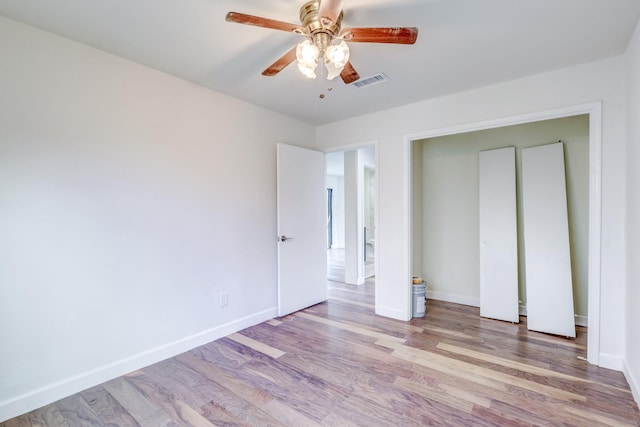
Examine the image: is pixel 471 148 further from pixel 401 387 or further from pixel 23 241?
pixel 23 241

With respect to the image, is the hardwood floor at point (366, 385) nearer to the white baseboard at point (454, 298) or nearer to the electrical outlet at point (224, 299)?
the electrical outlet at point (224, 299)

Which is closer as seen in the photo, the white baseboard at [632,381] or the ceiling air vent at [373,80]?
the white baseboard at [632,381]

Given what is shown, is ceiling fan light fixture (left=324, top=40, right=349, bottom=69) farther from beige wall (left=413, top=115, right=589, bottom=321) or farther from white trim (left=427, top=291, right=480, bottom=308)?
white trim (left=427, top=291, right=480, bottom=308)

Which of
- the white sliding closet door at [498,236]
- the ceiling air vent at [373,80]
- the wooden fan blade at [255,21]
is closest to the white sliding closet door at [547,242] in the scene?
the white sliding closet door at [498,236]

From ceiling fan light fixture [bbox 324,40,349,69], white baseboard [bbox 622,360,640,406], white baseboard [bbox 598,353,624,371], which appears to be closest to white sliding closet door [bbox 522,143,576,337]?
white baseboard [bbox 598,353,624,371]

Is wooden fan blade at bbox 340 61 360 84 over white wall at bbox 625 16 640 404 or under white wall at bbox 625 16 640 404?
over

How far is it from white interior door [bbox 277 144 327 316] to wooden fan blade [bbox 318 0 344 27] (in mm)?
2101

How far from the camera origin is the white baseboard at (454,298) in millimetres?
3838

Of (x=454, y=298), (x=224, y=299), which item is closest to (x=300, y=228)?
(x=224, y=299)

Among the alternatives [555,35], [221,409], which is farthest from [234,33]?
[221,409]

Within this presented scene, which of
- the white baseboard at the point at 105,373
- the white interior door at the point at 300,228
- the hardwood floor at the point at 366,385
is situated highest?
the white interior door at the point at 300,228

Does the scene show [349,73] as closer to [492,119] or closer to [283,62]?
[283,62]

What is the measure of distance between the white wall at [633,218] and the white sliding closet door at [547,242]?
78cm

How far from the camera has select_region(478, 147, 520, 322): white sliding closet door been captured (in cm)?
334
